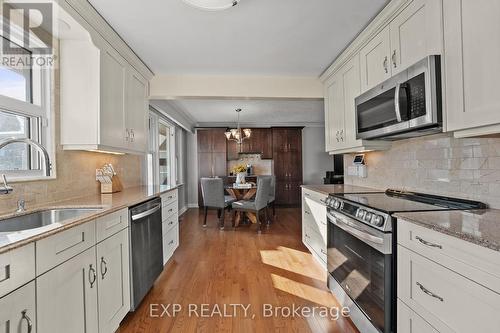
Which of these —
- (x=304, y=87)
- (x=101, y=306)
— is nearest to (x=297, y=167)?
(x=304, y=87)

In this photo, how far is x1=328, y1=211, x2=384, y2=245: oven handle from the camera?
1500 mm

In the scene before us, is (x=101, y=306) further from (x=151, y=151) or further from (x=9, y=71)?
(x=151, y=151)

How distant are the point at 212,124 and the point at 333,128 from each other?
177 inches

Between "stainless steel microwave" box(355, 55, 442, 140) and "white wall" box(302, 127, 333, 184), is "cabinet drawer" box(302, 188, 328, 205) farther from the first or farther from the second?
"white wall" box(302, 127, 333, 184)

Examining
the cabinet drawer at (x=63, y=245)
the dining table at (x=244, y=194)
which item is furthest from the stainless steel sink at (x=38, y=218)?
the dining table at (x=244, y=194)

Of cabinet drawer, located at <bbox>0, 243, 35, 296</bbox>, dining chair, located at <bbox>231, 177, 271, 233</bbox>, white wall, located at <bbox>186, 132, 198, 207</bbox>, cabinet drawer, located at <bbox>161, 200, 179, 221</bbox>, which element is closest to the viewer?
cabinet drawer, located at <bbox>0, 243, 35, 296</bbox>

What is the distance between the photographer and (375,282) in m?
1.54

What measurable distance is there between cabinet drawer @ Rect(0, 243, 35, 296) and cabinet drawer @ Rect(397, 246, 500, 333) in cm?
164

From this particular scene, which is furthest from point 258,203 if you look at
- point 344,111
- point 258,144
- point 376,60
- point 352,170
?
point 376,60

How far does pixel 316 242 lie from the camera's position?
9.73 feet

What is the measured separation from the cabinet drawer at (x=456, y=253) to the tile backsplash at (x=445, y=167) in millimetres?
598

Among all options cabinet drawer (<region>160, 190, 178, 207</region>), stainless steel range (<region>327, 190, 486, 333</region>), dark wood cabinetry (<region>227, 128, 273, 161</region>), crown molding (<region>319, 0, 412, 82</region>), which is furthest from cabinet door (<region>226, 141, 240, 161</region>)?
stainless steel range (<region>327, 190, 486, 333</region>)

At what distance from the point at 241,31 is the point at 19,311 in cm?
234

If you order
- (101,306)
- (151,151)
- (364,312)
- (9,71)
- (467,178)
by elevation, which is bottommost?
(364,312)
